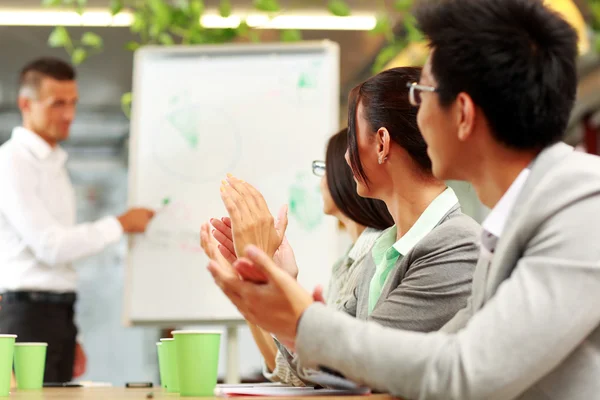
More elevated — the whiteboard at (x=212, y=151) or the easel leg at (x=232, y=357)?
the whiteboard at (x=212, y=151)

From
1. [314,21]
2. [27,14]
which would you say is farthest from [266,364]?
[27,14]

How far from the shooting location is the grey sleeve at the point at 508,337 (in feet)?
2.93

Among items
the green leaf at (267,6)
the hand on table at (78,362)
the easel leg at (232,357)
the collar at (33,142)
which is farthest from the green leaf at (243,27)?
the hand on table at (78,362)

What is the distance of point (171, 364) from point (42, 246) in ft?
6.30

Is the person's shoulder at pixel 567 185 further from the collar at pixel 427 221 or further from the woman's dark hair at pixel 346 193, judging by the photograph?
the woman's dark hair at pixel 346 193

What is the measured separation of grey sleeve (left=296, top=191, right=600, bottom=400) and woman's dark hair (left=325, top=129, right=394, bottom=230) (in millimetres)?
1208

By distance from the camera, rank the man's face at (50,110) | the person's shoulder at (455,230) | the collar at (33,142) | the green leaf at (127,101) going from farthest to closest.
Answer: the green leaf at (127,101), the man's face at (50,110), the collar at (33,142), the person's shoulder at (455,230)

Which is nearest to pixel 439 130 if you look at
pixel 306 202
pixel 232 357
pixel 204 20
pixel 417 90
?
pixel 417 90

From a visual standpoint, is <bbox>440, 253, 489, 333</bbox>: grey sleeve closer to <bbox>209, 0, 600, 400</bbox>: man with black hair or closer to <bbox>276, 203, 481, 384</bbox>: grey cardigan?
<bbox>209, 0, 600, 400</bbox>: man with black hair

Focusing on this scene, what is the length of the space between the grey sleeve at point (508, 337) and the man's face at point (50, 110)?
2.82 meters

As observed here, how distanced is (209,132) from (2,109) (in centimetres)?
434

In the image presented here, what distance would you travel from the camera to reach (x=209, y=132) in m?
3.20

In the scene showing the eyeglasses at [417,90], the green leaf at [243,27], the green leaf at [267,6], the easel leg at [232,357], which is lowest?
the easel leg at [232,357]

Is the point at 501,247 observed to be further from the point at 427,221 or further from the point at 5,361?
the point at 5,361
